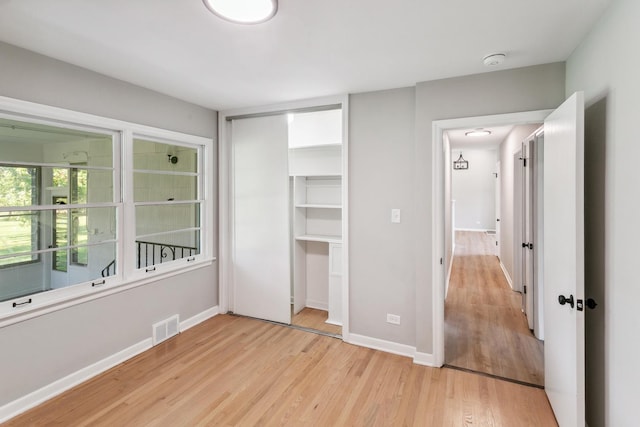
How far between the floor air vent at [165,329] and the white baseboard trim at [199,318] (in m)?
0.11

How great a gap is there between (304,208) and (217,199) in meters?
1.12

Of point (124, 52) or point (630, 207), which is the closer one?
point (630, 207)

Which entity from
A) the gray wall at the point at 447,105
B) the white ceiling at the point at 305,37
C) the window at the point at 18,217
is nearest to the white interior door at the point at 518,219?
the gray wall at the point at 447,105

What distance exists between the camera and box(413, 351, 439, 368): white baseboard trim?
9.22 ft

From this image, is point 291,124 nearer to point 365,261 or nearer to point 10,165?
point 365,261

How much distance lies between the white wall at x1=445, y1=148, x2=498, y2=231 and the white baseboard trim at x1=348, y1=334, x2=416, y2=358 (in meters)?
8.74

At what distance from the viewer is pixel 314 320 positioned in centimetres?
387

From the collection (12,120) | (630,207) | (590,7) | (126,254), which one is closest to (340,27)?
(590,7)

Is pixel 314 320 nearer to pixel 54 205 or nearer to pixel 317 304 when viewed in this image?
pixel 317 304

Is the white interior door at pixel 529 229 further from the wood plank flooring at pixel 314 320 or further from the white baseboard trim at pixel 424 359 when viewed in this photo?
the wood plank flooring at pixel 314 320

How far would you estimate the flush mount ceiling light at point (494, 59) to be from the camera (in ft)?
7.35

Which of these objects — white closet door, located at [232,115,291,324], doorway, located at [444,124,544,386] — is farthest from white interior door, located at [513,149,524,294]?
Answer: white closet door, located at [232,115,291,324]

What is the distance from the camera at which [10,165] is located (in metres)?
2.24

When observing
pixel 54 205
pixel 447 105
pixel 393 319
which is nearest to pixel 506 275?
pixel 393 319
